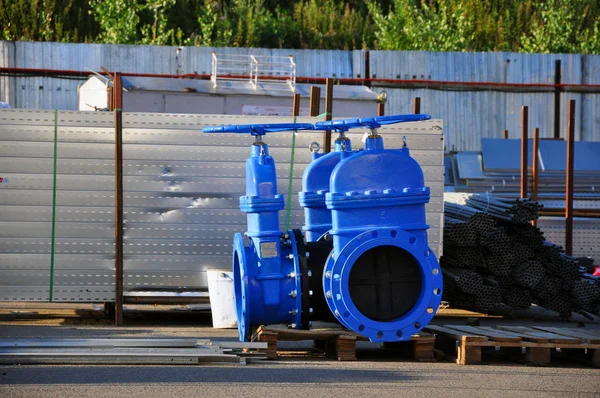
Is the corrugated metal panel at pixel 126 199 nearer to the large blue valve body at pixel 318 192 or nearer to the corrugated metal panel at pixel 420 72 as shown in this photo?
the large blue valve body at pixel 318 192

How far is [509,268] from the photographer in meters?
12.4

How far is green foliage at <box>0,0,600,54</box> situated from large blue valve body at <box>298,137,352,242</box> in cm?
2655

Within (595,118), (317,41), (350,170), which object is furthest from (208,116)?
(317,41)

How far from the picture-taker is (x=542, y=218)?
1841 cm

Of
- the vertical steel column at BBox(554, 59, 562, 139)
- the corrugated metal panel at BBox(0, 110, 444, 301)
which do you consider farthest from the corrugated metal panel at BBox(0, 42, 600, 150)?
the corrugated metal panel at BBox(0, 110, 444, 301)

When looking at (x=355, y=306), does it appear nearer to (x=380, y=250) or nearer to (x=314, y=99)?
(x=380, y=250)

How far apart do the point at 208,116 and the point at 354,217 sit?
3515mm

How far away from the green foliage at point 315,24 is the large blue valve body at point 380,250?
2772 centimetres

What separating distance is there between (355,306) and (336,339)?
0.38m

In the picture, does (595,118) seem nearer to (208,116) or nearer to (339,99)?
(339,99)

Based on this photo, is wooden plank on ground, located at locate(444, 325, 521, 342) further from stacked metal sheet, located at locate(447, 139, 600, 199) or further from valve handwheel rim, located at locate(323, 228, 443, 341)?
stacked metal sheet, located at locate(447, 139, 600, 199)

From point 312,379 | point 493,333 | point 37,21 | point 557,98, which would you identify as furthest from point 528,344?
point 37,21

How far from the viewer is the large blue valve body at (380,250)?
8359 mm

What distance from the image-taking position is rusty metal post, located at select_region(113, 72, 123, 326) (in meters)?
11.0
